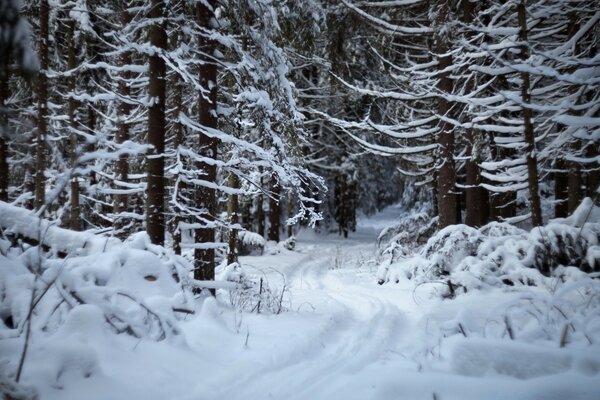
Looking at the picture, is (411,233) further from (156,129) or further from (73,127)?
(73,127)

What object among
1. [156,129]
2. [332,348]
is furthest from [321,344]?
Result: [156,129]

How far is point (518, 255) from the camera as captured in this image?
23.5 ft

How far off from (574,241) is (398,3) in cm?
726

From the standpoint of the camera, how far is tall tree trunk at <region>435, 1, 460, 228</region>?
9.44 metres

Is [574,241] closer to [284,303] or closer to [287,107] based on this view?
[284,303]

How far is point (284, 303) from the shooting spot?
688 cm

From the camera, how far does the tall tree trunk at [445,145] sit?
9.44 meters

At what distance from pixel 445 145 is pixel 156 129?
7.02 metres

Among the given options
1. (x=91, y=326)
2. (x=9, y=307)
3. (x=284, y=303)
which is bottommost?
(x=284, y=303)

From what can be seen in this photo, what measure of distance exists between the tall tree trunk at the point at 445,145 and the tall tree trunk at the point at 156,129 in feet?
22.0

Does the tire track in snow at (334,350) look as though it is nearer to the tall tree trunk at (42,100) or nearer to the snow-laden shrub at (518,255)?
the snow-laden shrub at (518,255)

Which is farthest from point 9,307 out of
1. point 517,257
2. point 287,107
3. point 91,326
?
point 517,257

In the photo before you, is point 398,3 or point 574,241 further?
point 398,3

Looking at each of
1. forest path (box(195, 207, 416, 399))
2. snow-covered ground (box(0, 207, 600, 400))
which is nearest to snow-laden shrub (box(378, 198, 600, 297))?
forest path (box(195, 207, 416, 399))
